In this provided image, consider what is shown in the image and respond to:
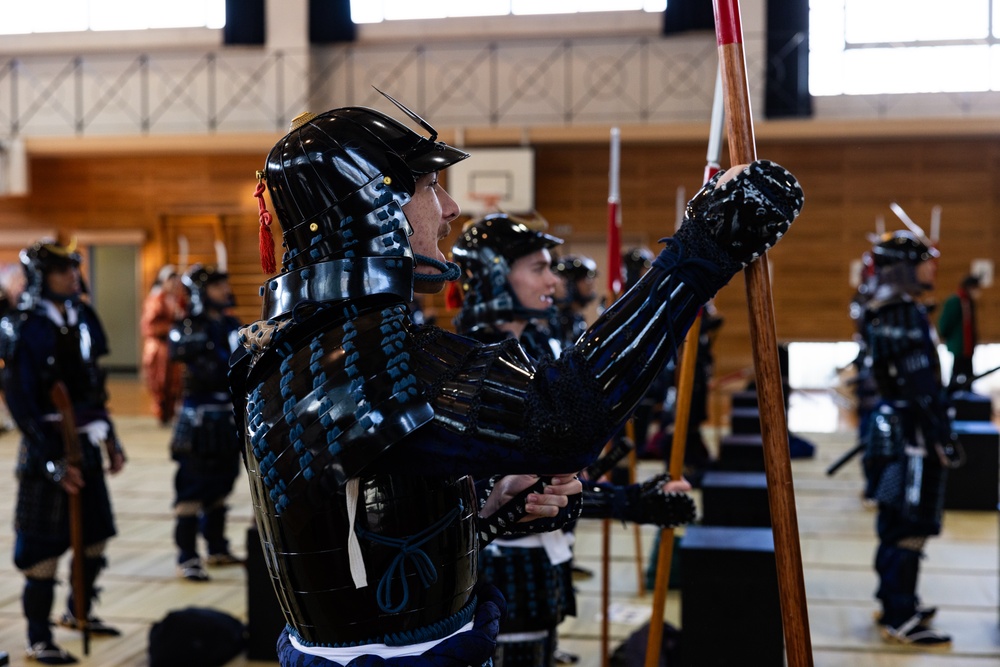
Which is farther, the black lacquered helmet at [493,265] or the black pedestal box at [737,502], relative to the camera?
the black pedestal box at [737,502]

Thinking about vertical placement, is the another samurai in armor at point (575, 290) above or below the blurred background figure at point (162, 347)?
above

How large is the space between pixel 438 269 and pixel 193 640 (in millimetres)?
3339

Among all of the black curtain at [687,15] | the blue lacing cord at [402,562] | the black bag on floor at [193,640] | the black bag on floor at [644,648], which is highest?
the black curtain at [687,15]

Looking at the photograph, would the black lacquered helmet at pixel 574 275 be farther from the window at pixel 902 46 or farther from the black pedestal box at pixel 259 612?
the window at pixel 902 46

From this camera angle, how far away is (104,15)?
14.7 metres

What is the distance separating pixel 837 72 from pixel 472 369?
Result: 42.9 feet

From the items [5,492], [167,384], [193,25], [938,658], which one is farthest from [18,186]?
[938,658]

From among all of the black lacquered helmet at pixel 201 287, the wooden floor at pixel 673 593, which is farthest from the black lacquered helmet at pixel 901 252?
the black lacquered helmet at pixel 201 287

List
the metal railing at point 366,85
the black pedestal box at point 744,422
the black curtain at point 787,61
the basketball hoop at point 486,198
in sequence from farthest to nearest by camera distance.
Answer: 1. the metal railing at point 366,85
2. the basketball hoop at point 486,198
3. the black curtain at point 787,61
4. the black pedestal box at point 744,422

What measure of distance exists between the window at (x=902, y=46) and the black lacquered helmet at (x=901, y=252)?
878 cm

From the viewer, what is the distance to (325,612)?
1521 mm

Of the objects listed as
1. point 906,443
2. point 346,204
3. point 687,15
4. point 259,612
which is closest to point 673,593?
point 906,443

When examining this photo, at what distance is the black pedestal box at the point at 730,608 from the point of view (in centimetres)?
344

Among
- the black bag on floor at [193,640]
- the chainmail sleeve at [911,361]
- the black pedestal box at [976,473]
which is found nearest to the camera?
the black bag on floor at [193,640]
